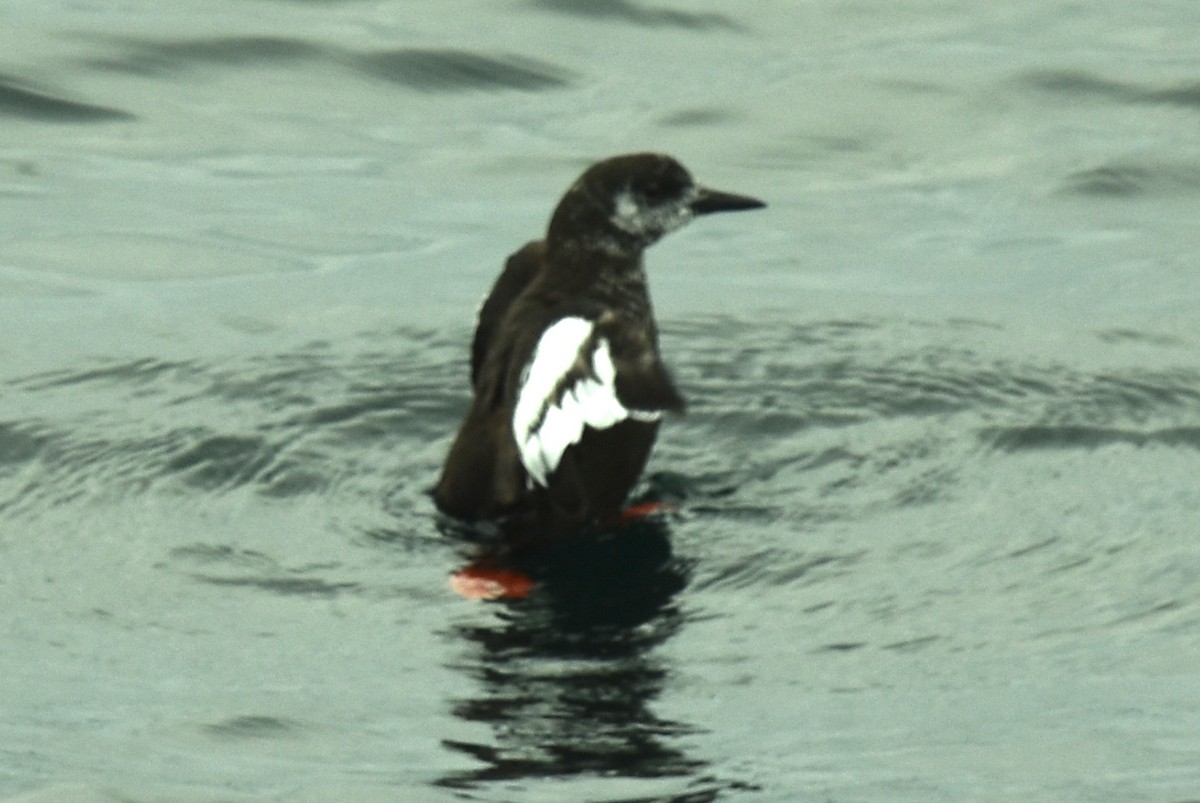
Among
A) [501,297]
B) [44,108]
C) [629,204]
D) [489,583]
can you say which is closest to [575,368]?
[489,583]

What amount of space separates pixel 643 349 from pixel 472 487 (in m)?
0.68

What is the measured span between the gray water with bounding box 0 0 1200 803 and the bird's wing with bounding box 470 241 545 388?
1.27ft

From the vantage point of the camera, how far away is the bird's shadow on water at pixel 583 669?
249 inches

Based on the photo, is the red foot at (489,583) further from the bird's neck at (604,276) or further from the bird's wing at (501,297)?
the bird's neck at (604,276)

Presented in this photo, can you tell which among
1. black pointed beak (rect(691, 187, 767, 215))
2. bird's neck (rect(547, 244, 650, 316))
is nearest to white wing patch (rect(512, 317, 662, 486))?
bird's neck (rect(547, 244, 650, 316))

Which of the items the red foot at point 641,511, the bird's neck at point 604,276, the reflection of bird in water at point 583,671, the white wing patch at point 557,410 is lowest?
the reflection of bird in water at point 583,671

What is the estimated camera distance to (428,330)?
1057 centimetres

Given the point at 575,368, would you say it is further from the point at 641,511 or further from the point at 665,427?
the point at 665,427

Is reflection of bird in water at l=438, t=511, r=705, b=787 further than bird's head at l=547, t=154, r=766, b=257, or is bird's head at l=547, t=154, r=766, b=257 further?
bird's head at l=547, t=154, r=766, b=257

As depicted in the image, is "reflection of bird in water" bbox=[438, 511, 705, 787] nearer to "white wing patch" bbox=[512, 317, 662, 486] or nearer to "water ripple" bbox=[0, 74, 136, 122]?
"white wing patch" bbox=[512, 317, 662, 486]

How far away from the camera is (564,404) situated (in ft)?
25.9

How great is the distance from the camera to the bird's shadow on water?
6316mm

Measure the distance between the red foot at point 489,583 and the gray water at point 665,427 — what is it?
0.06 meters

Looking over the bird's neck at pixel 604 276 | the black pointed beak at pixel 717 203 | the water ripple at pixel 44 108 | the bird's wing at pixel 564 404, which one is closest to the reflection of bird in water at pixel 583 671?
the bird's wing at pixel 564 404
